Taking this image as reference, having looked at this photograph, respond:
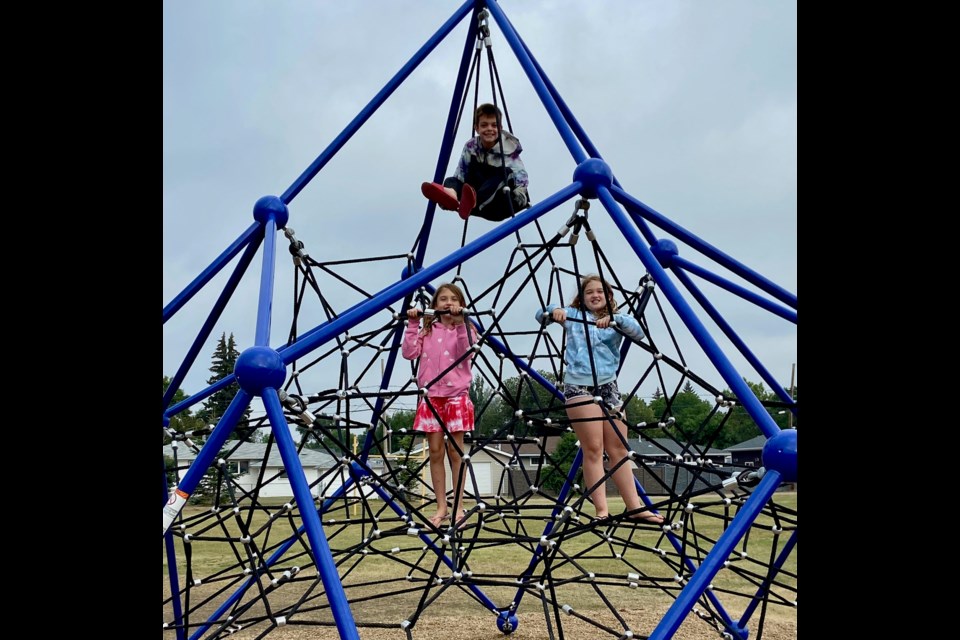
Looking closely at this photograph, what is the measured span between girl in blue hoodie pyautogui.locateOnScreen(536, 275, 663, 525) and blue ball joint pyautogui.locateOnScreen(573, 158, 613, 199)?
0.63 m

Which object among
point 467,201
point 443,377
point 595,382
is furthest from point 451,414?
point 467,201

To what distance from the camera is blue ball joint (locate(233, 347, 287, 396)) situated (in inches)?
101

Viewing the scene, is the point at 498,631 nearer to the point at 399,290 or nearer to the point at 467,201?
the point at 467,201

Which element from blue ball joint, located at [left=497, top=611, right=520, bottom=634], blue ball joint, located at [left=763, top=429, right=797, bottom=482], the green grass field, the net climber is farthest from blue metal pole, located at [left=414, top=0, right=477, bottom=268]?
blue ball joint, located at [left=763, top=429, right=797, bottom=482]

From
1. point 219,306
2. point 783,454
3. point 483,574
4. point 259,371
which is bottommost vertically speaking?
point 783,454

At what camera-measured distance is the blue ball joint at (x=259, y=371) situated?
8.44ft

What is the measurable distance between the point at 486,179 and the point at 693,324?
6.29 ft

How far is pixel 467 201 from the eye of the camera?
406cm

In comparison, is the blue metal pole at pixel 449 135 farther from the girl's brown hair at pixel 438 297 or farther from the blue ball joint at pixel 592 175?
the blue ball joint at pixel 592 175

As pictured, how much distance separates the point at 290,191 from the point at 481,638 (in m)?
2.63

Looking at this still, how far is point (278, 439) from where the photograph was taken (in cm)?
246

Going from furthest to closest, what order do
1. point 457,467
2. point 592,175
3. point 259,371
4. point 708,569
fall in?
point 457,467, point 592,175, point 259,371, point 708,569

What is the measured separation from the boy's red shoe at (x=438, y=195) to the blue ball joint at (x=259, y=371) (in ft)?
5.26
